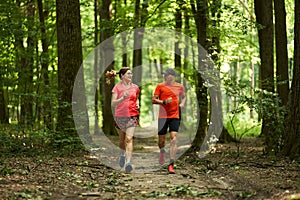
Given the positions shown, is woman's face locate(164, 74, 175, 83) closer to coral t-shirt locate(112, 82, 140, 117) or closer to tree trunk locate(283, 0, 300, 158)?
coral t-shirt locate(112, 82, 140, 117)

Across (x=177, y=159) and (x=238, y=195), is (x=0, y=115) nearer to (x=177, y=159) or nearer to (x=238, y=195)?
(x=177, y=159)

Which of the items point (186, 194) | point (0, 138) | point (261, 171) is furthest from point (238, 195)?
point (0, 138)

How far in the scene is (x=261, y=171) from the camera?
962 centimetres

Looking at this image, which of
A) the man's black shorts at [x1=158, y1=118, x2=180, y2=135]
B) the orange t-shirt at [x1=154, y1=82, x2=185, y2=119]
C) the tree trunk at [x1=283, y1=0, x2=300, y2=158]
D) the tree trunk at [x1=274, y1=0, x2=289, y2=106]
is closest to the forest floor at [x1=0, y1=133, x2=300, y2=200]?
the tree trunk at [x1=283, y1=0, x2=300, y2=158]

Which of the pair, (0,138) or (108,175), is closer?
(108,175)

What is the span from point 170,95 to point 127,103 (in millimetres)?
982

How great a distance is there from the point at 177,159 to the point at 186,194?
15.9ft

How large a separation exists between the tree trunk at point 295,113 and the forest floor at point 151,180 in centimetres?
36

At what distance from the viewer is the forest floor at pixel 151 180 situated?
729 cm

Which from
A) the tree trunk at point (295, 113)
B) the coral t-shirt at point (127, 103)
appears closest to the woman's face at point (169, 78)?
the coral t-shirt at point (127, 103)

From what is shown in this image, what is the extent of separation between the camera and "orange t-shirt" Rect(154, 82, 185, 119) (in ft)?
34.2

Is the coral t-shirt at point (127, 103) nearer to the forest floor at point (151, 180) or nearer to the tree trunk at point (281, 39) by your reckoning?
the forest floor at point (151, 180)

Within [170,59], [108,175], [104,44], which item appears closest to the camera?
[108,175]

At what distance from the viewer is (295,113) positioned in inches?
417
